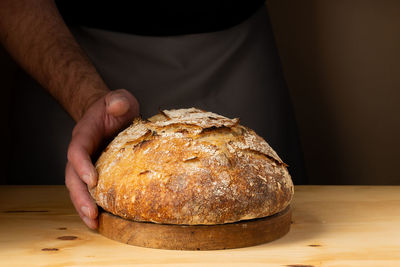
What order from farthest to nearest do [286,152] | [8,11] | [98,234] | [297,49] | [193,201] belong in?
1. [297,49]
2. [286,152]
3. [8,11]
4. [98,234]
5. [193,201]

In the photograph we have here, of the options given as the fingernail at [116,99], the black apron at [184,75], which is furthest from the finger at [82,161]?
the black apron at [184,75]

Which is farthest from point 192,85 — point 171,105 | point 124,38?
point 124,38

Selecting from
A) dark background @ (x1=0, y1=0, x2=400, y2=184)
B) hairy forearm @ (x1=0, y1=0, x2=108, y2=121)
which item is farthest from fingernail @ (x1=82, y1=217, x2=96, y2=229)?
dark background @ (x1=0, y1=0, x2=400, y2=184)

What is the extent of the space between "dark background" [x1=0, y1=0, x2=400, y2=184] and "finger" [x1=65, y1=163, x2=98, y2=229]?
1.51m

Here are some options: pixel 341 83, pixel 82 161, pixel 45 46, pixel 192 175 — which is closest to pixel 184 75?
pixel 45 46

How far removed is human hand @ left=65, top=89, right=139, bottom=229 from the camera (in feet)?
3.93

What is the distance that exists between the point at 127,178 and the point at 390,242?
22.5 inches

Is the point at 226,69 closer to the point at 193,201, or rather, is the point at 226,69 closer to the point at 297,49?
the point at 297,49

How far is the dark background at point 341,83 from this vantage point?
269cm

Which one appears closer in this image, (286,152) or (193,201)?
(193,201)

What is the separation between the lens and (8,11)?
1789 mm

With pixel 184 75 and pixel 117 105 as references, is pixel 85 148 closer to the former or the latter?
pixel 117 105

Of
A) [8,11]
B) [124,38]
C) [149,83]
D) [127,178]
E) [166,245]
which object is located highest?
[8,11]

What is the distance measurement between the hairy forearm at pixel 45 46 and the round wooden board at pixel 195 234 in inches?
26.6
